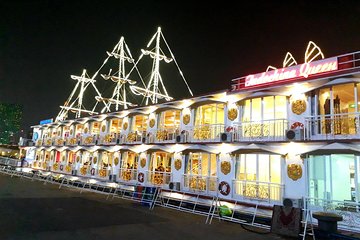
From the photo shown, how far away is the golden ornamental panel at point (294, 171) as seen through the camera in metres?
14.2

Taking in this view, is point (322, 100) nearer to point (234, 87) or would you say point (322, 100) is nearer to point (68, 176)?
point (234, 87)

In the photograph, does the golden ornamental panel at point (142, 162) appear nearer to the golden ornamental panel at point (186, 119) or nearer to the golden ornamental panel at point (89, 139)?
the golden ornamental panel at point (186, 119)

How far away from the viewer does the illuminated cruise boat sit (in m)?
13.5

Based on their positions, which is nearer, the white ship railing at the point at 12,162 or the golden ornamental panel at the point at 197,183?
the golden ornamental panel at the point at 197,183

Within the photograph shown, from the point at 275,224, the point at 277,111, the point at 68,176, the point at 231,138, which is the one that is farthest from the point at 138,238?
the point at 68,176

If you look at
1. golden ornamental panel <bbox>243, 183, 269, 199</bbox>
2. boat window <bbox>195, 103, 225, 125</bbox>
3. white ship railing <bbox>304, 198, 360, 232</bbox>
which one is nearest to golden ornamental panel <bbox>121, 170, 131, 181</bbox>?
boat window <bbox>195, 103, 225, 125</bbox>

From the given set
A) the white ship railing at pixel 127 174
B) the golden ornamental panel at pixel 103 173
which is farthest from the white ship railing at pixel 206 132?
the golden ornamental panel at pixel 103 173

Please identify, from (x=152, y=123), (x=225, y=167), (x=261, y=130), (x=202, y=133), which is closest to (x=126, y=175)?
(x=152, y=123)

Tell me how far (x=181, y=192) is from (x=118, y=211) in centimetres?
484

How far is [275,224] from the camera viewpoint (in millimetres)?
11523

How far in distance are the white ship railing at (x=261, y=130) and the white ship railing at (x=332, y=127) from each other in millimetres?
1319

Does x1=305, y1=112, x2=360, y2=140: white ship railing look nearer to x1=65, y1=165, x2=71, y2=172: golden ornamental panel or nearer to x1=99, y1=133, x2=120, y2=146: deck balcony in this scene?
x1=99, y1=133, x2=120, y2=146: deck balcony

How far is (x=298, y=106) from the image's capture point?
49.2 feet

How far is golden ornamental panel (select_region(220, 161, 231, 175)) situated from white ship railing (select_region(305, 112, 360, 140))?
4.91 meters
